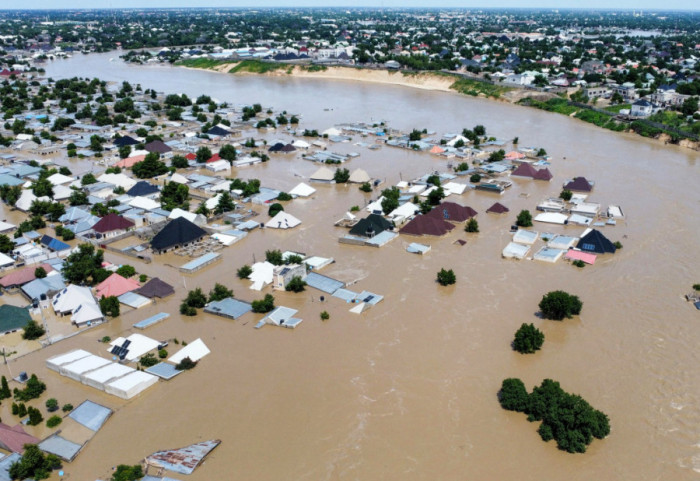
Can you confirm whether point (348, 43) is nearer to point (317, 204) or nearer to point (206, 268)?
point (317, 204)

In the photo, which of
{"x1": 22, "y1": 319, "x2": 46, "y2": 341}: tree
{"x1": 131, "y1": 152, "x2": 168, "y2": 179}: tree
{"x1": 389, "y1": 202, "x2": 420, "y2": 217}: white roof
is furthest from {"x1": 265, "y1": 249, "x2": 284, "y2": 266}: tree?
{"x1": 131, "y1": 152, "x2": 168, "y2": 179}: tree

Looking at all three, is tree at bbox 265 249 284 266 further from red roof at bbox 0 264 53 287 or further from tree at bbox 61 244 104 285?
red roof at bbox 0 264 53 287

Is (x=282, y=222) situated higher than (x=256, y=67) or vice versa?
(x=282, y=222)

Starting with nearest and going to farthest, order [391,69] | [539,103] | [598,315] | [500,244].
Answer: [598,315] < [500,244] < [539,103] < [391,69]

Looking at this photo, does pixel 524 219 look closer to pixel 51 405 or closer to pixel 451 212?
pixel 451 212

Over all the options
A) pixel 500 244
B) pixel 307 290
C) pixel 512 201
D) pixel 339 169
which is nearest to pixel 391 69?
pixel 339 169

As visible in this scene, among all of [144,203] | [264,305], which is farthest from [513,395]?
[144,203]
